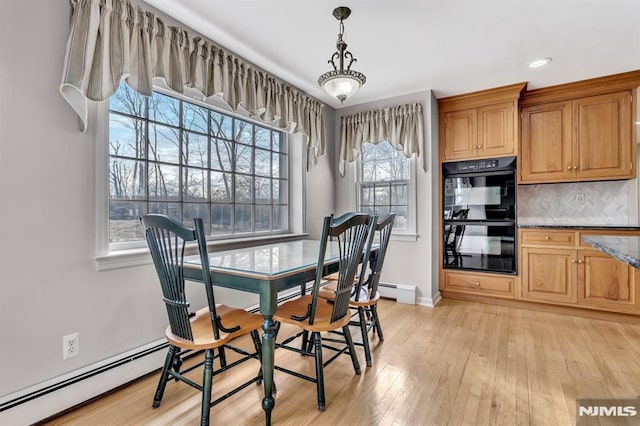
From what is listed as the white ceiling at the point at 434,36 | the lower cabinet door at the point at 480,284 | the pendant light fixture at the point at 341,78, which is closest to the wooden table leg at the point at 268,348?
the pendant light fixture at the point at 341,78

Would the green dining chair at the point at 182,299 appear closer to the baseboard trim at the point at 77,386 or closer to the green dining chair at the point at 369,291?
the baseboard trim at the point at 77,386

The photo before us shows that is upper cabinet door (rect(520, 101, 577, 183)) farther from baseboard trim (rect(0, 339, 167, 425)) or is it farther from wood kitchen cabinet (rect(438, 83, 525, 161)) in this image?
baseboard trim (rect(0, 339, 167, 425))

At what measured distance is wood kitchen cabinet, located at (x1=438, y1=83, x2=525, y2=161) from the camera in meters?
3.43

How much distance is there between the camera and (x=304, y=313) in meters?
1.92

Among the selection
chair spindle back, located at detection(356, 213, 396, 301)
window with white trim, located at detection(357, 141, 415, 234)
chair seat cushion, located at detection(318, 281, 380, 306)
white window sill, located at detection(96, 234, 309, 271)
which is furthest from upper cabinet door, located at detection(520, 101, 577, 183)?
white window sill, located at detection(96, 234, 309, 271)

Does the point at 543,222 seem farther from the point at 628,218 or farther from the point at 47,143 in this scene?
the point at 47,143

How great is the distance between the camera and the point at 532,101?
3.55 meters

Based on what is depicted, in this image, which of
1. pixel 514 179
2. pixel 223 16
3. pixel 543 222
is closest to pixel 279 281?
pixel 223 16

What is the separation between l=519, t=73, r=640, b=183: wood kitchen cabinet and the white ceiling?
209 mm

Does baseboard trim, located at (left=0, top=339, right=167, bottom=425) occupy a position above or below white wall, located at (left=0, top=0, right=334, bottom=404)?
below

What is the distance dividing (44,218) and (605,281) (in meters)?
4.46

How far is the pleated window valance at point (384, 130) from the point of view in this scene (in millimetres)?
A: 3600

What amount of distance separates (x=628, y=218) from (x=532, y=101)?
1.59m

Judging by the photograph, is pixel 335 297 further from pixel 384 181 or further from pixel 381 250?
pixel 384 181
